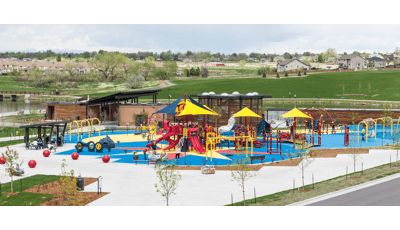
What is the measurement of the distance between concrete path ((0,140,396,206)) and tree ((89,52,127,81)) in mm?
140073

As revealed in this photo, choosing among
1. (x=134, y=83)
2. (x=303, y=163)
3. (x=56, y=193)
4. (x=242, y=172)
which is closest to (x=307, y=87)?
(x=134, y=83)

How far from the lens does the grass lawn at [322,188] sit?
76.6 feet

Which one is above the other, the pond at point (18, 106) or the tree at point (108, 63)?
the tree at point (108, 63)

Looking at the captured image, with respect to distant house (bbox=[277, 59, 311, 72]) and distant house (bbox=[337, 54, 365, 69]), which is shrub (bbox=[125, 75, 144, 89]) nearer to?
distant house (bbox=[277, 59, 311, 72])

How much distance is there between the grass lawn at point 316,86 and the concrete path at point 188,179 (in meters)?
77.3

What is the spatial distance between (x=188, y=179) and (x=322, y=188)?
8901mm

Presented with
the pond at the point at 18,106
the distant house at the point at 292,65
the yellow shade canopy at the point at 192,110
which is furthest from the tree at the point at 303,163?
the distant house at the point at 292,65

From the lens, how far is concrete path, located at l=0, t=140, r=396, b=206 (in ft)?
79.5

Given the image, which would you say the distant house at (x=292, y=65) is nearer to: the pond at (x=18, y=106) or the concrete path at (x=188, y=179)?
the pond at (x=18, y=106)

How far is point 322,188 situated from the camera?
2603 cm

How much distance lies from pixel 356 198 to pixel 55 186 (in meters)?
18.7

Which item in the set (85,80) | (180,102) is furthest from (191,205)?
(85,80)

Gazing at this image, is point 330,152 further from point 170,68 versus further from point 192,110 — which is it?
point 170,68

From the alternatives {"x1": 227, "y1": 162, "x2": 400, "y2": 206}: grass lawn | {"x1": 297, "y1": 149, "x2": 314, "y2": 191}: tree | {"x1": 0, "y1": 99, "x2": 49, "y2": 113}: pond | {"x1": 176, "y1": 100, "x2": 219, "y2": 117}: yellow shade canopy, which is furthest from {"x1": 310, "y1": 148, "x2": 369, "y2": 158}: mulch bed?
{"x1": 0, "y1": 99, "x2": 49, "y2": 113}: pond
